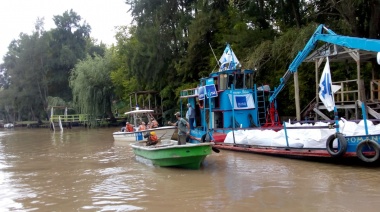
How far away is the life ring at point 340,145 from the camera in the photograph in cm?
1057

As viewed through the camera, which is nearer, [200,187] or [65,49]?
[200,187]

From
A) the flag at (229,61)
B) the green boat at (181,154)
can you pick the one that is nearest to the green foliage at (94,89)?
the flag at (229,61)

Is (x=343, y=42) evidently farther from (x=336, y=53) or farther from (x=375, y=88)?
(x=375, y=88)

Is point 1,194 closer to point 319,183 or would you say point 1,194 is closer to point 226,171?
point 226,171

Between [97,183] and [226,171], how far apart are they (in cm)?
387

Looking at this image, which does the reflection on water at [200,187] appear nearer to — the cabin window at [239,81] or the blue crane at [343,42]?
the blue crane at [343,42]

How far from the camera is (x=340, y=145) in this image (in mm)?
10625

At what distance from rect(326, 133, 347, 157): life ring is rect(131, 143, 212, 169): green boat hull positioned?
11.7 ft

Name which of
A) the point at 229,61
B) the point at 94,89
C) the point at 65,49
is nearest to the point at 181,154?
the point at 229,61

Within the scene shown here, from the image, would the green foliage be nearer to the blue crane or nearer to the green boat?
the blue crane

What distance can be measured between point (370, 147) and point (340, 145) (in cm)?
78

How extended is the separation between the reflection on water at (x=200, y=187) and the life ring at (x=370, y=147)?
1.18ft

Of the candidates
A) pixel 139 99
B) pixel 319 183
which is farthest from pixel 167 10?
pixel 319 183

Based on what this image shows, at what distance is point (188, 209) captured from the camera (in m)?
7.46
